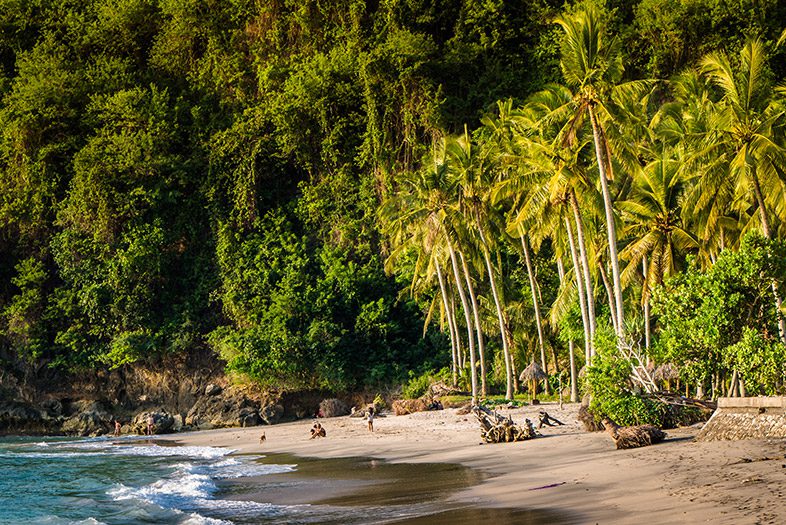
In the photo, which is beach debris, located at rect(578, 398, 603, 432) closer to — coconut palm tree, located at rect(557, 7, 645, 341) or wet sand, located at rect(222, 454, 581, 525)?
coconut palm tree, located at rect(557, 7, 645, 341)

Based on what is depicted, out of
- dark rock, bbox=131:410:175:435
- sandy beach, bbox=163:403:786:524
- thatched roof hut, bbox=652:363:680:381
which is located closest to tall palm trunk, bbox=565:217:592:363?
sandy beach, bbox=163:403:786:524

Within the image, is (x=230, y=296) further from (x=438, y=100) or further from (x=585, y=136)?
(x=585, y=136)

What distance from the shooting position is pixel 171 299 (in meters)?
44.5

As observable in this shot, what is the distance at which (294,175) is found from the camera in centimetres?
4650

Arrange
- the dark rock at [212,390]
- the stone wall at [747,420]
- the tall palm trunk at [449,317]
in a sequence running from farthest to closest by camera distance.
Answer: the dark rock at [212,390] → the tall palm trunk at [449,317] → the stone wall at [747,420]

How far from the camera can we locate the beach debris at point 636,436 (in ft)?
50.9

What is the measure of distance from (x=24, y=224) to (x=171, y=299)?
28.2 ft

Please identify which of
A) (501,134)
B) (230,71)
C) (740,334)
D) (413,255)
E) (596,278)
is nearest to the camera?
(740,334)

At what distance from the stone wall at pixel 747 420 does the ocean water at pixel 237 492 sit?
411 cm

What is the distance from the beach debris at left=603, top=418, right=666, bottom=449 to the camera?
50.9ft

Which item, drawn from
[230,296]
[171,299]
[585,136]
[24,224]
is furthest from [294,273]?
[585,136]

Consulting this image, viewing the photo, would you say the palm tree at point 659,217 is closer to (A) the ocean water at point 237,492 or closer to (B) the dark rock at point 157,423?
(A) the ocean water at point 237,492

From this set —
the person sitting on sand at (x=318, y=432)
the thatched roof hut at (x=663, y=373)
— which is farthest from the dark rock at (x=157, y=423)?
the thatched roof hut at (x=663, y=373)

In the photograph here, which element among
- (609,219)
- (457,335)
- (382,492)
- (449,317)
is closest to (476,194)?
(449,317)
